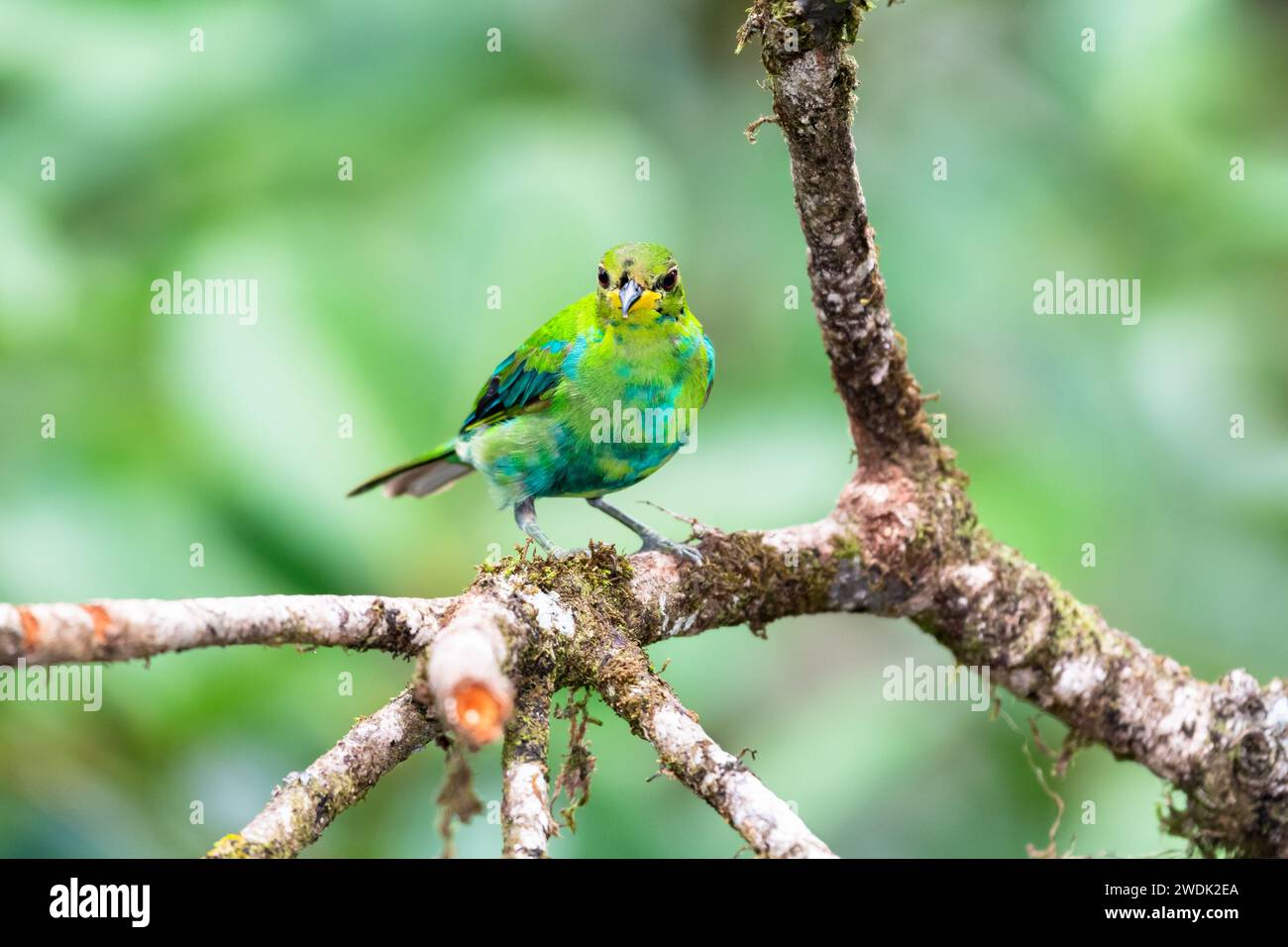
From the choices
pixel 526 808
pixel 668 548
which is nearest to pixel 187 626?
pixel 526 808

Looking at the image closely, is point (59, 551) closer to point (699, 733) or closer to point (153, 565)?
point (153, 565)

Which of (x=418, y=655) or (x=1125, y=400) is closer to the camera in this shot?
(x=418, y=655)

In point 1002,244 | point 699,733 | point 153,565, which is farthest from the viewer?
point 1002,244

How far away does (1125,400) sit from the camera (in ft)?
16.7

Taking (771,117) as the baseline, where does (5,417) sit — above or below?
below

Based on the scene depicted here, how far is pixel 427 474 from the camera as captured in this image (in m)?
4.61

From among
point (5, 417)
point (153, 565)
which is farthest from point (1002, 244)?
point (5, 417)

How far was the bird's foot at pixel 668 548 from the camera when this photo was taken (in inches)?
132

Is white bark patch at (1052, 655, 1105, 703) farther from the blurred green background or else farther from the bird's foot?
the bird's foot

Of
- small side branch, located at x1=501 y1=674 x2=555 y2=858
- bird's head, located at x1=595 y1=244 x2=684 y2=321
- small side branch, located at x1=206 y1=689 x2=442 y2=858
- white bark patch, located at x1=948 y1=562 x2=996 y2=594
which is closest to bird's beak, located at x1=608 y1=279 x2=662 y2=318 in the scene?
bird's head, located at x1=595 y1=244 x2=684 y2=321

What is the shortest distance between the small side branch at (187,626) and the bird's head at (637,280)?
1.74m

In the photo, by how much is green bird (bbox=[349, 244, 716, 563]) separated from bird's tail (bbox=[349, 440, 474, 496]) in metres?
0.23
